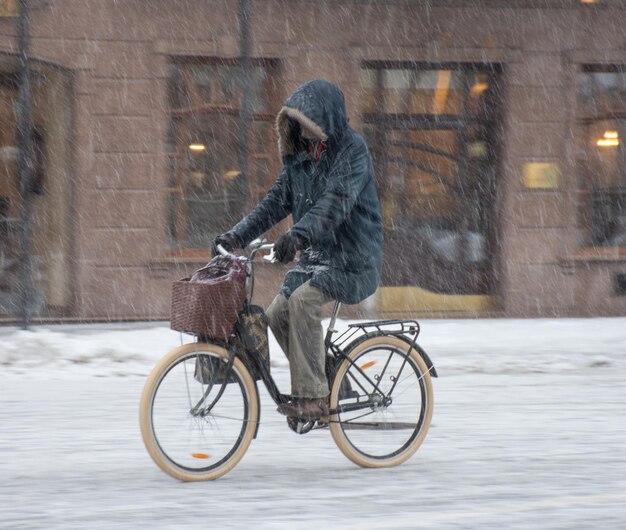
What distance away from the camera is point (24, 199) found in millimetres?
12750

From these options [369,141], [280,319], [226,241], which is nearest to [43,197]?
[369,141]

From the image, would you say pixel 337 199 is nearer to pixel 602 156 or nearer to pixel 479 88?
pixel 479 88

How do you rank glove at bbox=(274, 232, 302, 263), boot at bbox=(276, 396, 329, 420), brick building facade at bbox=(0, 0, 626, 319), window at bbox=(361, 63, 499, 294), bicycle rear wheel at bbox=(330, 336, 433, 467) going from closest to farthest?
glove at bbox=(274, 232, 302, 263), boot at bbox=(276, 396, 329, 420), bicycle rear wheel at bbox=(330, 336, 433, 467), brick building facade at bbox=(0, 0, 626, 319), window at bbox=(361, 63, 499, 294)

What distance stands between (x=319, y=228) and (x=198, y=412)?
1084 mm

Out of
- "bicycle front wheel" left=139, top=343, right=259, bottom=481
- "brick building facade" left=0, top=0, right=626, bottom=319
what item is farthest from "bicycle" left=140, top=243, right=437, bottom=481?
"brick building facade" left=0, top=0, right=626, bottom=319

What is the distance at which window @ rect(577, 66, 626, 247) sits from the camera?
16.2m

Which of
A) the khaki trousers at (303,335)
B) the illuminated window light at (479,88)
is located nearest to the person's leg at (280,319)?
the khaki trousers at (303,335)

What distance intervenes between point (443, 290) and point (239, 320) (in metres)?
10.6

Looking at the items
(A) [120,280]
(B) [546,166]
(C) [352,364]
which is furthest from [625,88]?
(C) [352,364]

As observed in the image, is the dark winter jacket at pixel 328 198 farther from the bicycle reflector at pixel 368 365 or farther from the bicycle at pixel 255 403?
the bicycle reflector at pixel 368 365

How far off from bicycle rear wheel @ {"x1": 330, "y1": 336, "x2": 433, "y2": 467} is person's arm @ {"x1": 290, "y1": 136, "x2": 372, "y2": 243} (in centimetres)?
72

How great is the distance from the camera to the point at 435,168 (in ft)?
52.7

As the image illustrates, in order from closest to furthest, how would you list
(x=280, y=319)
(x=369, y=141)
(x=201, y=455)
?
(x=201, y=455)
(x=280, y=319)
(x=369, y=141)

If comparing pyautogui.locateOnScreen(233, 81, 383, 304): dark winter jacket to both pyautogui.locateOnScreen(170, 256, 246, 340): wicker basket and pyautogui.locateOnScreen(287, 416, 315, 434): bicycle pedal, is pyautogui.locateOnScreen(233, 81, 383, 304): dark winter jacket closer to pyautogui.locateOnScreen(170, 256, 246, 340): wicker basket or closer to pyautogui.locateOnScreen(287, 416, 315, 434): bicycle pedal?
pyautogui.locateOnScreen(170, 256, 246, 340): wicker basket
